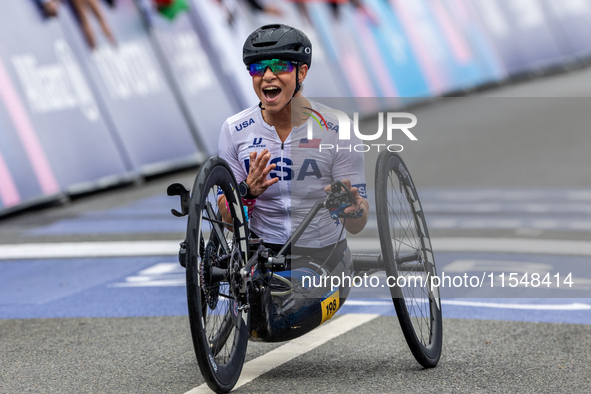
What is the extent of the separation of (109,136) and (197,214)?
29.2 ft

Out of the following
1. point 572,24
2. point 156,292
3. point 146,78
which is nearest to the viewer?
point 156,292

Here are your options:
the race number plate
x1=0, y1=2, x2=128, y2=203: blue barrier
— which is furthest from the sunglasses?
x1=0, y1=2, x2=128, y2=203: blue barrier

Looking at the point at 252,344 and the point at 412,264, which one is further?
the point at 252,344

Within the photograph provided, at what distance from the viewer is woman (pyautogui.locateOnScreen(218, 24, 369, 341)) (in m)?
4.37

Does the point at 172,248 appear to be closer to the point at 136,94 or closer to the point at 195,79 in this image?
the point at 136,94

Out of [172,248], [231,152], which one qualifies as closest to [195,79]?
[172,248]

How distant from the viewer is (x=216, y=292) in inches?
162

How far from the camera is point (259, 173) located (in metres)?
4.36

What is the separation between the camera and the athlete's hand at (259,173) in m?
4.29

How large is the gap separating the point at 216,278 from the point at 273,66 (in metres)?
1.06

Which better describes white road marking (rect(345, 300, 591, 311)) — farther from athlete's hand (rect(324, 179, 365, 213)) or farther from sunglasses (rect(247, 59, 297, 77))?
sunglasses (rect(247, 59, 297, 77))

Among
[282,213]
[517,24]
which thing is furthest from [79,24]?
[517,24]

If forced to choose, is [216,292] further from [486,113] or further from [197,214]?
[486,113]

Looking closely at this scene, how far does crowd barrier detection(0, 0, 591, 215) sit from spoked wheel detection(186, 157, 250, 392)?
1414 mm
